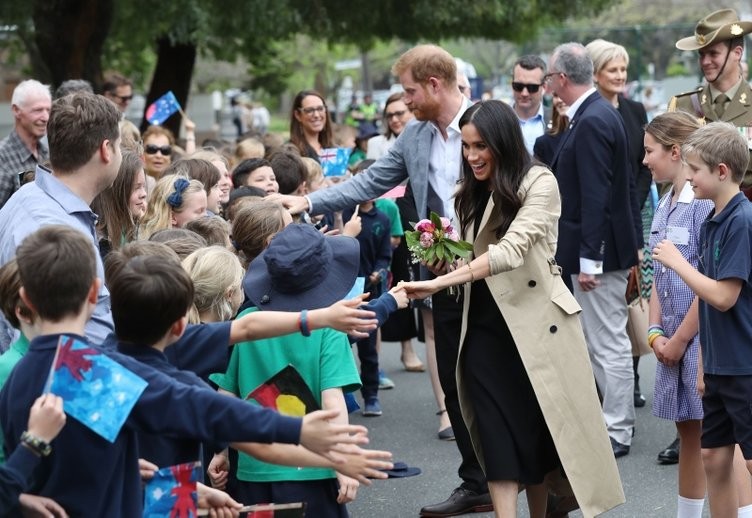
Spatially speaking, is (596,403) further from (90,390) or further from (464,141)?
(90,390)

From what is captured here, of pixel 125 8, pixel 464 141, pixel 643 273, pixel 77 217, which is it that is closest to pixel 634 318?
pixel 643 273

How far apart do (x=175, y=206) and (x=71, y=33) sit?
32.6ft

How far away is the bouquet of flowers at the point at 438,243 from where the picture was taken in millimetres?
5348

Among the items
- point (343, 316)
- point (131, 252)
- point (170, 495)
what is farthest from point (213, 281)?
point (170, 495)

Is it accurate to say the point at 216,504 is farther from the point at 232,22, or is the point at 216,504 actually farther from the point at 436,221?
the point at 232,22

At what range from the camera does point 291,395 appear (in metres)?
4.41

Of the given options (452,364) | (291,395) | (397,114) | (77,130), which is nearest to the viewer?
(77,130)

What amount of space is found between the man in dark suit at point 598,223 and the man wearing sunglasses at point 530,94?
2054 millimetres

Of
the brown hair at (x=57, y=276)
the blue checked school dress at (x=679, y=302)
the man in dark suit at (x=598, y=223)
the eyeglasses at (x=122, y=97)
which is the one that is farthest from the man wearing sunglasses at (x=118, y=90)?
the brown hair at (x=57, y=276)

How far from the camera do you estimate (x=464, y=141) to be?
5.38 meters

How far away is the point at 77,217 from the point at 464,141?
6.04 feet

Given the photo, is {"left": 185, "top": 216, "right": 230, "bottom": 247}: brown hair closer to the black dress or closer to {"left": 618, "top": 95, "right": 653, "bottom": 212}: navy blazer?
the black dress

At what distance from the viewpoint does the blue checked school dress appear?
5.67 metres

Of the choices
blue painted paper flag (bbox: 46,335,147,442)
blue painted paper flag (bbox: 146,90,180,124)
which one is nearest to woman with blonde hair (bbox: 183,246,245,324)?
blue painted paper flag (bbox: 46,335,147,442)
